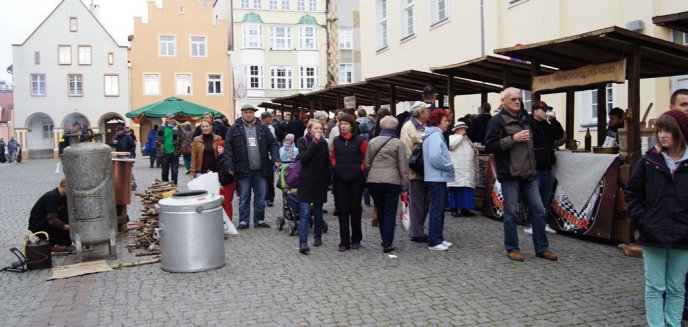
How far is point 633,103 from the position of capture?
25.4 ft

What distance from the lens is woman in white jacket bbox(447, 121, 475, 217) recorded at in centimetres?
1040

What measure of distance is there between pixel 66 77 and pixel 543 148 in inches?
1862

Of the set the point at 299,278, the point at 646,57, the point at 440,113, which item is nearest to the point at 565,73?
the point at 646,57

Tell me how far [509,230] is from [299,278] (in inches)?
98.4

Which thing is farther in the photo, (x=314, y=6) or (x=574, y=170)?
(x=314, y=6)

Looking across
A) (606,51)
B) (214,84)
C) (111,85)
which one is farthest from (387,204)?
(214,84)

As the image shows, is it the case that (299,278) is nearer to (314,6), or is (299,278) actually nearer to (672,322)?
(672,322)

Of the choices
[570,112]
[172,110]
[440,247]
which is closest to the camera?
[440,247]

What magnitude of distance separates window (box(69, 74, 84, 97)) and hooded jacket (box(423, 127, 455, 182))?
46492 millimetres

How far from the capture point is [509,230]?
7484 millimetres

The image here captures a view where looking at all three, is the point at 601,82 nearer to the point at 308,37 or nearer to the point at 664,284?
the point at 664,284

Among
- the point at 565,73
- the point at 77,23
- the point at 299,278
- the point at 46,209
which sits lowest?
the point at 299,278

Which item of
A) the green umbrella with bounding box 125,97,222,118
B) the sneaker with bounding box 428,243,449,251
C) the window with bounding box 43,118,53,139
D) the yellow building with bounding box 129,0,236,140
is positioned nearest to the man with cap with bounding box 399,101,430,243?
the sneaker with bounding box 428,243,449,251

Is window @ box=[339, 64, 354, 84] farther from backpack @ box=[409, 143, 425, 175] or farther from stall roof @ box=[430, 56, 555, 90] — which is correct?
backpack @ box=[409, 143, 425, 175]
